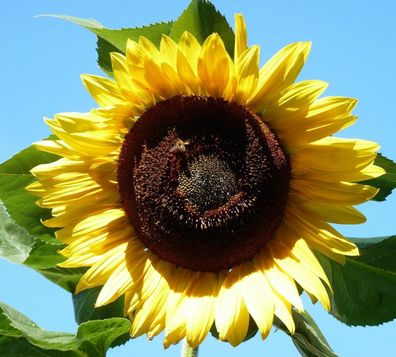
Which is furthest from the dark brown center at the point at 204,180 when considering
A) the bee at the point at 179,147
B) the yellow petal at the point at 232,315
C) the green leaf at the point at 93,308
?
the green leaf at the point at 93,308

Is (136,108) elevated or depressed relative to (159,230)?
elevated

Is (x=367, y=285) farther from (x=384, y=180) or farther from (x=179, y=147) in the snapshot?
(x=179, y=147)

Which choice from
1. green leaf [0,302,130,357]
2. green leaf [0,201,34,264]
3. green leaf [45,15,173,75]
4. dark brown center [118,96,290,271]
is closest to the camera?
green leaf [0,302,130,357]

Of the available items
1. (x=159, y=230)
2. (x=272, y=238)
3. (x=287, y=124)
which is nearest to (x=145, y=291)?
(x=159, y=230)

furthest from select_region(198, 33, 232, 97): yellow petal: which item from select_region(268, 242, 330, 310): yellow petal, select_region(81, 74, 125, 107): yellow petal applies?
select_region(268, 242, 330, 310): yellow petal

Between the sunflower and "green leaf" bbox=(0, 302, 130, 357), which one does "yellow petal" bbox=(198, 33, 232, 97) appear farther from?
"green leaf" bbox=(0, 302, 130, 357)

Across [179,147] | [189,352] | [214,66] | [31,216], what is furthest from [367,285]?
[31,216]

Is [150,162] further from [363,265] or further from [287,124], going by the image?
[363,265]
